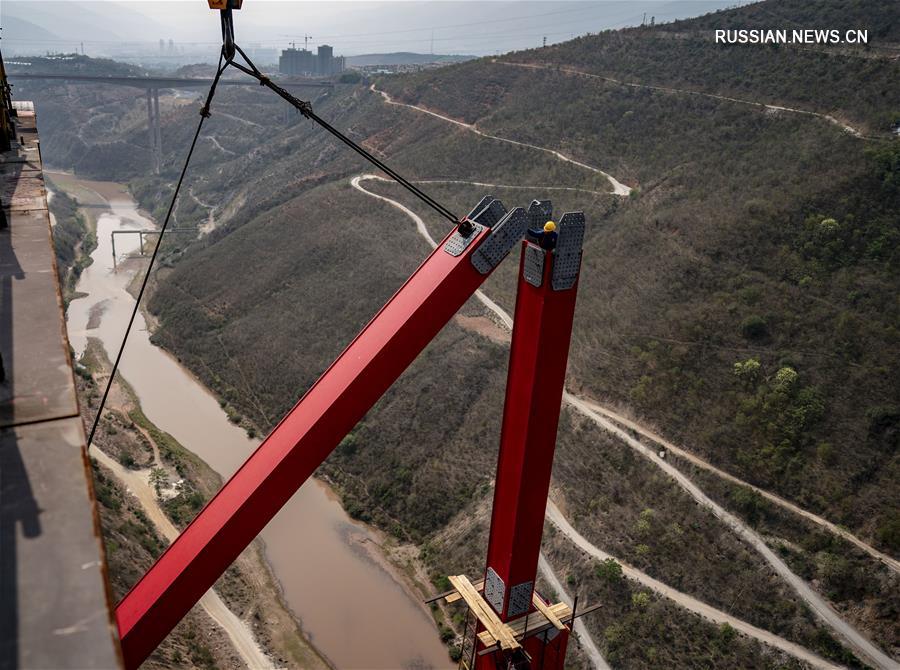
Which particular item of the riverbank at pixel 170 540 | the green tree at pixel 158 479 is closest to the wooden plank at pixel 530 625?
the riverbank at pixel 170 540

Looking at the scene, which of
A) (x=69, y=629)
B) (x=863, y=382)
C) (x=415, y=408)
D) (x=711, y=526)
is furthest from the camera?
(x=415, y=408)

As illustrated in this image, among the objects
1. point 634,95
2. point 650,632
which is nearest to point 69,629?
point 650,632

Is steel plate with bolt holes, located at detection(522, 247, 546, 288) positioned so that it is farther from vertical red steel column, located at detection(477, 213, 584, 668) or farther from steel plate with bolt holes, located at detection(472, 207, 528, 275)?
steel plate with bolt holes, located at detection(472, 207, 528, 275)

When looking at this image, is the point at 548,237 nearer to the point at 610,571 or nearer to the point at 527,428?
the point at 527,428

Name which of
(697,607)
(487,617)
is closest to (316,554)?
(697,607)

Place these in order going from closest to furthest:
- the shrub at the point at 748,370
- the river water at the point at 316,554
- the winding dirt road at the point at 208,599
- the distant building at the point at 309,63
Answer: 1. the winding dirt road at the point at 208,599
2. the river water at the point at 316,554
3. the shrub at the point at 748,370
4. the distant building at the point at 309,63

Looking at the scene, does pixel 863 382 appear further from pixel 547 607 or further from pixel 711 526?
pixel 547 607

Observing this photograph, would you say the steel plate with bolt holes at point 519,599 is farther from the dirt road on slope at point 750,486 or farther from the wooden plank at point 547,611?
the dirt road on slope at point 750,486
